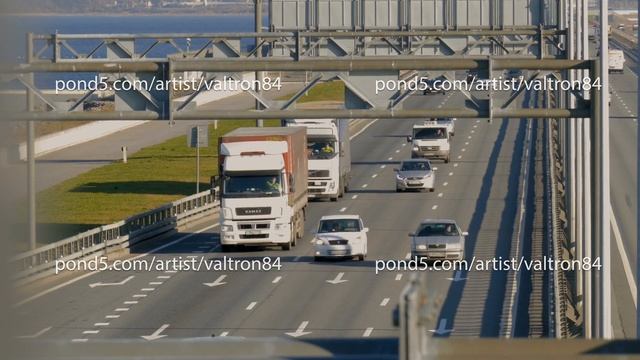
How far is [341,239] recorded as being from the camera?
3884cm

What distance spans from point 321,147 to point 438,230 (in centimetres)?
1612

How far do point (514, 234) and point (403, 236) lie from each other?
325cm

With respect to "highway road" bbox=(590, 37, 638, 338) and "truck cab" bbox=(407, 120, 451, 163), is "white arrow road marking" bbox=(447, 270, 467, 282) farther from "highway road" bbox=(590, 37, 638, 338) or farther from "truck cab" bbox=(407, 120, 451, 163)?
"truck cab" bbox=(407, 120, 451, 163)

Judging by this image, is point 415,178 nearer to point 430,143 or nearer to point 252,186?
point 430,143

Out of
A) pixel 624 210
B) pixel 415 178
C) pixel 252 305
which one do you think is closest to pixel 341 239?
pixel 252 305

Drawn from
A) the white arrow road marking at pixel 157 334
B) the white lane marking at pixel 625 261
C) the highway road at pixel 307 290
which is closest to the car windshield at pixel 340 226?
the highway road at pixel 307 290

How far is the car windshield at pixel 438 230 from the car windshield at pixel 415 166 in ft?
62.0

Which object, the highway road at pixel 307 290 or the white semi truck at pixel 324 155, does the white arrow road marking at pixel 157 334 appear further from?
the white semi truck at pixel 324 155

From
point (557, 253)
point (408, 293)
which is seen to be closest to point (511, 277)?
point (557, 253)

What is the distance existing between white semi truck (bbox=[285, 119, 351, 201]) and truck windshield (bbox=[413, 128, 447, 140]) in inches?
545

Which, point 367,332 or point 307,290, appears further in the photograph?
point 307,290

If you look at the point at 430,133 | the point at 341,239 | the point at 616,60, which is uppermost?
the point at 616,60

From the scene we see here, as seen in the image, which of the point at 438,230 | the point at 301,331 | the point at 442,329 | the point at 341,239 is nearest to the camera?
the point at 442,329

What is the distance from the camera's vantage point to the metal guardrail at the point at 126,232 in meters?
35.7
